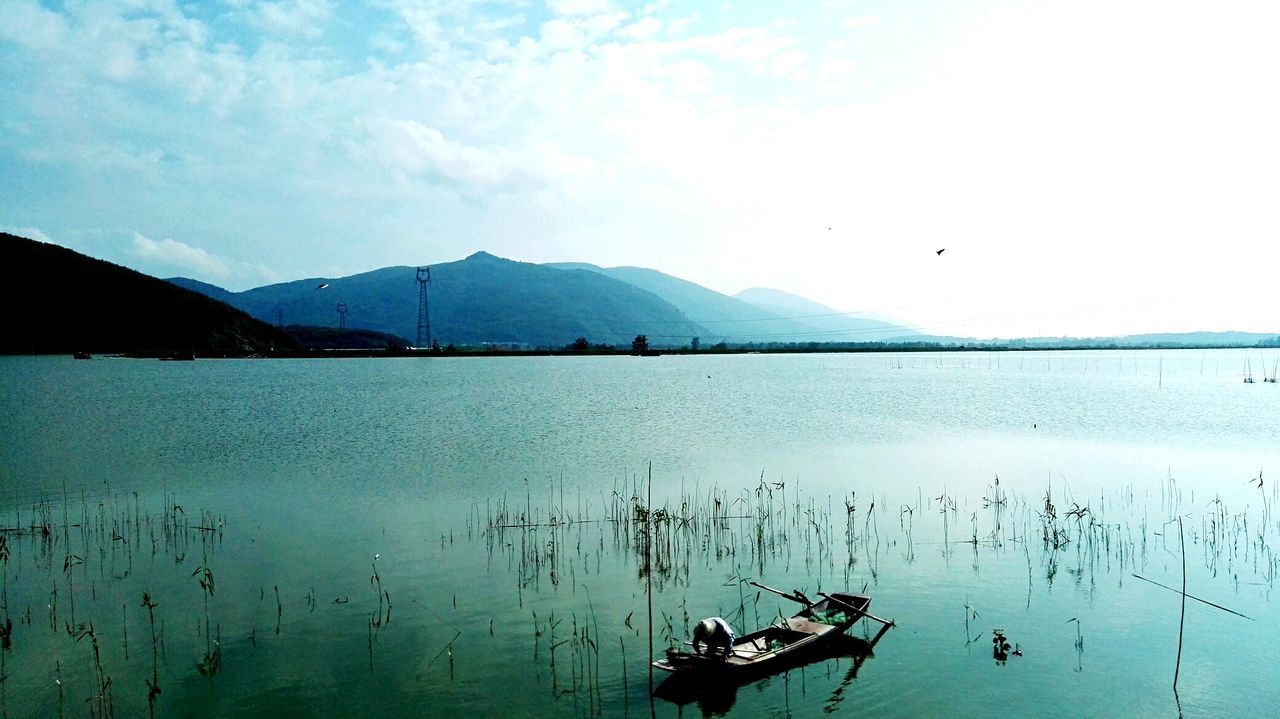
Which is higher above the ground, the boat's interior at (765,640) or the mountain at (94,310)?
the mountain at (94,310)

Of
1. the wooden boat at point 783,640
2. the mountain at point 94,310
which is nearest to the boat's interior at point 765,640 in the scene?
the wooden boat at point 783,640

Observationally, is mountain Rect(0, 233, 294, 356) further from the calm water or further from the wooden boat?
the wooden boat

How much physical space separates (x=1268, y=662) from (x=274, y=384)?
253ft

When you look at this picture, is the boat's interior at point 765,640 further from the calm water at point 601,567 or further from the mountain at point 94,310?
the mountain at point 94,310

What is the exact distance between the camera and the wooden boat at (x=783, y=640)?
1023 centimetres

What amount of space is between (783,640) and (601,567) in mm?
5413

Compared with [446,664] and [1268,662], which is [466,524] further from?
[1268,662]

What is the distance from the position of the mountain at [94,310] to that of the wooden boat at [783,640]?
173 metres

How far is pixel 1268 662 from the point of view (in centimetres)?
1124

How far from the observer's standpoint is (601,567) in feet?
51.9

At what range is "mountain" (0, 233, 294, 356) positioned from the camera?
146m

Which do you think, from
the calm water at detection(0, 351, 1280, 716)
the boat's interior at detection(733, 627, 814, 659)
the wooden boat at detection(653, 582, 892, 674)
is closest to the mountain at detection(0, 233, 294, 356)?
the calm water at detection(0, 351, 1280, 716)

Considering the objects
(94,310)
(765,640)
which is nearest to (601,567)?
(765,640)

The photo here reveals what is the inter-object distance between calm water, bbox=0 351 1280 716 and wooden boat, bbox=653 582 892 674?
1.19 feet
